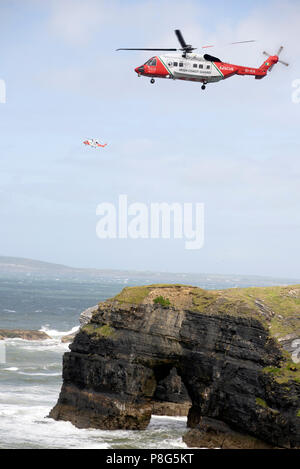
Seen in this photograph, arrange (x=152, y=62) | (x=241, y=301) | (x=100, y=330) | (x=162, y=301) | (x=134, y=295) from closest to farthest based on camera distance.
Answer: (x=241, y=301), (x=162, y=301), (x=100, y=330), (x=134, y=295), (x=152, y=62)

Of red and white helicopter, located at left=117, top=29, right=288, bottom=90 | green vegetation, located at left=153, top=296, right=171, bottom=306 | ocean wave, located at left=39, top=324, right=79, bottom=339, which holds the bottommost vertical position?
ocean wave, located at left=39, top=324, right=79, bottom=339

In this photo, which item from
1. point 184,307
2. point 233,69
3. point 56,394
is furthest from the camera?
point 56,394

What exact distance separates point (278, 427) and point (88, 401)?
39.8ft

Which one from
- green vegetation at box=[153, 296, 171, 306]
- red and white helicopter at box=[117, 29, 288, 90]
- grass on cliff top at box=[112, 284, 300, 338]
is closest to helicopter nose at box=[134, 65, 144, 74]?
red and white helicopter at box=[117, 29, 288, 90]

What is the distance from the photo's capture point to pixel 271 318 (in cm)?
3556

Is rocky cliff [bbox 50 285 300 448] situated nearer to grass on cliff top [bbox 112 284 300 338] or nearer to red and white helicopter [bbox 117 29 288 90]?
grass on cliff top [bbox 112 284 300 338]

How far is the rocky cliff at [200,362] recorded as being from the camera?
3278cm

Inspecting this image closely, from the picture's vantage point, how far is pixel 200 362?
35781 millimetres

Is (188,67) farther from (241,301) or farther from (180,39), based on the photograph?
(241,301)

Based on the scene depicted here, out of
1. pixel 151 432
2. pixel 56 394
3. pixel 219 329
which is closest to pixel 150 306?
pixel 219 329

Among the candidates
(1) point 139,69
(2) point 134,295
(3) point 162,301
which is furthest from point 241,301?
(1) point 139,69

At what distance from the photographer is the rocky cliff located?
108 feet

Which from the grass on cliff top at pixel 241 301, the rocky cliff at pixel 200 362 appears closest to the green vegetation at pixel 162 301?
the rocky cliff at pixel 200 362
